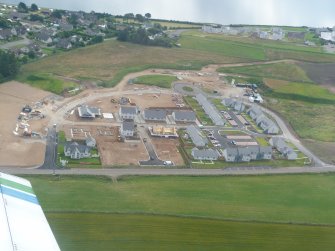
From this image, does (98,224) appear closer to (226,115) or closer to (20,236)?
(20,236)

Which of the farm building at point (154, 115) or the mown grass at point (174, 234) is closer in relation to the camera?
the mown grass at point (174, 234)

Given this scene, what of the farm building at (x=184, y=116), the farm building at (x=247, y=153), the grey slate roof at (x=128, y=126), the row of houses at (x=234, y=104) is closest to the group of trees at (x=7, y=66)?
the grey slate roof at (x=128, y=126)

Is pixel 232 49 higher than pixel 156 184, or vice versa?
pixel 232 49

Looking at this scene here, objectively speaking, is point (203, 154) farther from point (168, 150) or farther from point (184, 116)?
point (184, 116)

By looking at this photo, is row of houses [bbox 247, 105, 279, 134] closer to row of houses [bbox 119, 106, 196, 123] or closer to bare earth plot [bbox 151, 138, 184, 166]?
row of houses [bbox 119, 106, 196, 123]

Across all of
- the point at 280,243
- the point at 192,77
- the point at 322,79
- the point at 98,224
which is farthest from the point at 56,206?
the point at 322,79

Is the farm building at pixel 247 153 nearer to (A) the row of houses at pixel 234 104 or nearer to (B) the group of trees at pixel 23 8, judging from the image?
(A) the row of houses at pixel 234 104
